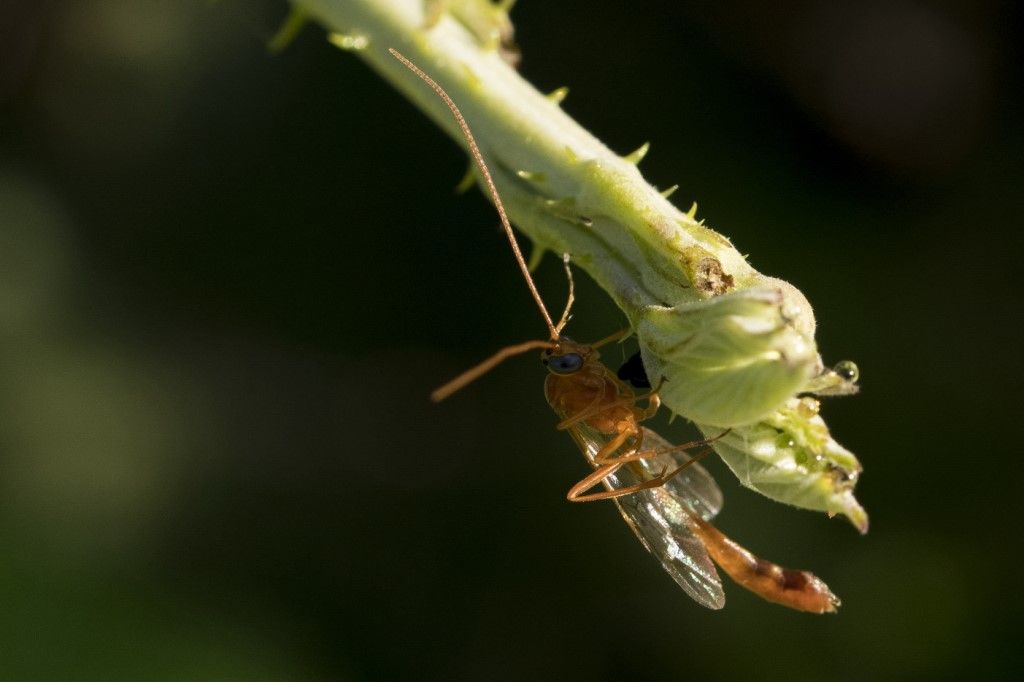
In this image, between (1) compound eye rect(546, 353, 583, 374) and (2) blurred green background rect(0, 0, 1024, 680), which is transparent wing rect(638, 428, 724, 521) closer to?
(1) compound eye rect(546, 353, 583, 374)

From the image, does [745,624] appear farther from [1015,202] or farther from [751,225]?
[1015,202]

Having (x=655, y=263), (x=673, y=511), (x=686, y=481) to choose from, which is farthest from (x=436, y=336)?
(x=655, y=263)

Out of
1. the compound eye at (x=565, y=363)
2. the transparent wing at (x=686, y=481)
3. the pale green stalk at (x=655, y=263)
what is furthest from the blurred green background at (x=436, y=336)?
the pale green stalk at (x=655, y=263)

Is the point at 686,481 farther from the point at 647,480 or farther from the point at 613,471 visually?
the point at 613,471

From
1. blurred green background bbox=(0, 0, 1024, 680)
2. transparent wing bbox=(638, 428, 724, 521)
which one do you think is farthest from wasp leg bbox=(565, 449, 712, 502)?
blurred green background bbox=(0, 0, 1024, 680)

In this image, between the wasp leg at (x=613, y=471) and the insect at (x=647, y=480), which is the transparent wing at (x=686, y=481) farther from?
the wasp leg at (x=613, y=471)

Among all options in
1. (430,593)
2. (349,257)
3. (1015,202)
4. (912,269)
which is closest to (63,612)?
(430,593)
